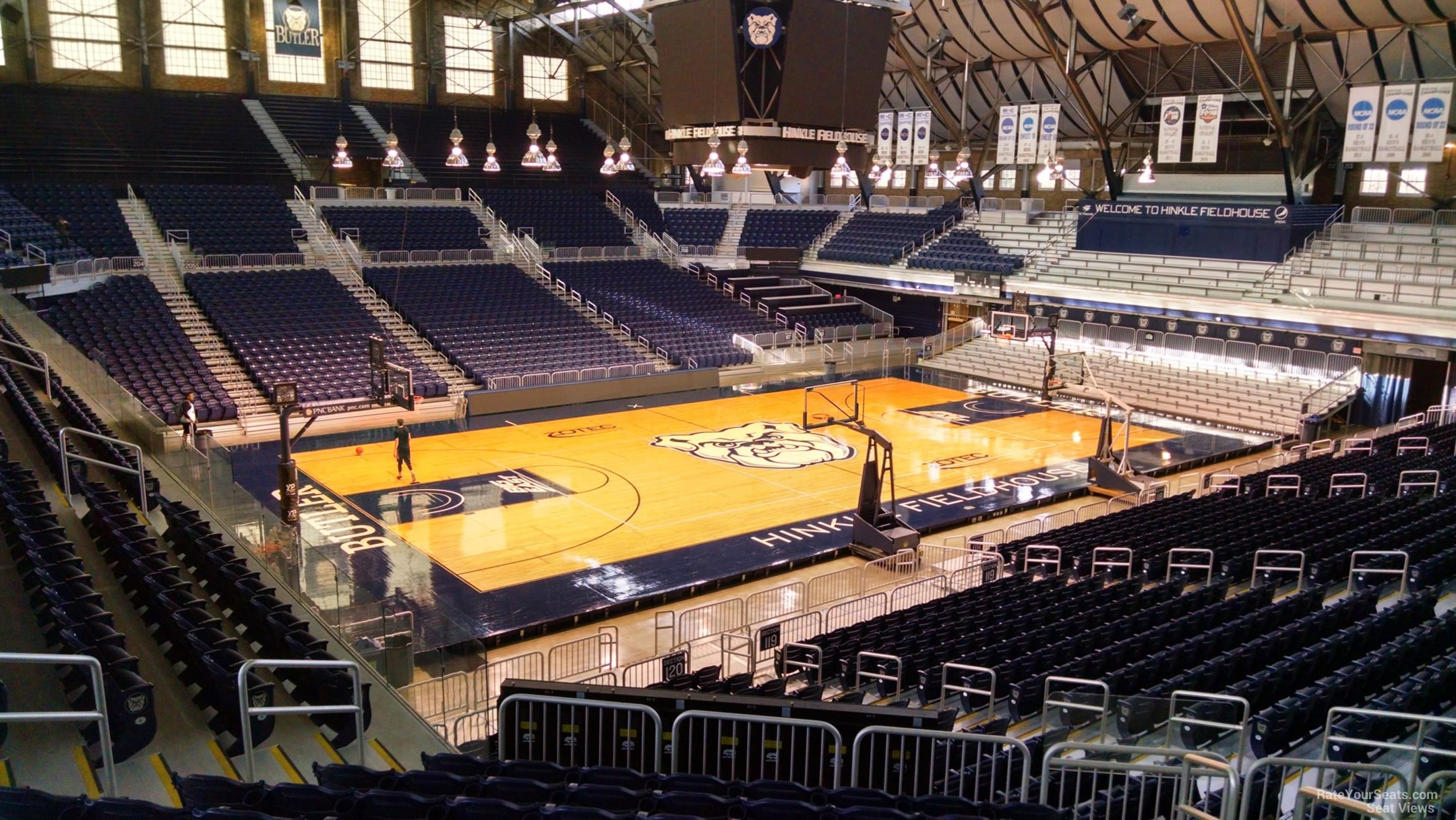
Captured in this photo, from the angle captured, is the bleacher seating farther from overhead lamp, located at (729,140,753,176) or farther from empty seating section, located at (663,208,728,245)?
empty seating section, located at (663,208,728,245)

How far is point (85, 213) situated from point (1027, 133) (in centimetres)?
3043

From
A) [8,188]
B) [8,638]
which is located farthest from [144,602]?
[8,188]

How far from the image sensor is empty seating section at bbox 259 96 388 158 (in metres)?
42.7

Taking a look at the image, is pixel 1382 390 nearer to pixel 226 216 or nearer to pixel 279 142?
pixel 226 216

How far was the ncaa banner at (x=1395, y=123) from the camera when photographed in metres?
28.0

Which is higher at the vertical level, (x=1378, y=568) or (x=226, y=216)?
(x=226, y=216)

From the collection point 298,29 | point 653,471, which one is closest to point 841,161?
point 653,471

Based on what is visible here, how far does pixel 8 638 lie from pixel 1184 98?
33.3 metres

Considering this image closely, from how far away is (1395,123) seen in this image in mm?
28328

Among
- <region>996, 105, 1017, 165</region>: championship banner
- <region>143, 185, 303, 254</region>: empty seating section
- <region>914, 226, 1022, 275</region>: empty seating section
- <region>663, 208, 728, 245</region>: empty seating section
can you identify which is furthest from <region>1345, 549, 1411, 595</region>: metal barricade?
<region>663, 208, 728, 245</region>: empty seating section

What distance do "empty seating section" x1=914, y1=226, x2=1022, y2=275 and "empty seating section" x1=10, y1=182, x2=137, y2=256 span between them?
92.9ft

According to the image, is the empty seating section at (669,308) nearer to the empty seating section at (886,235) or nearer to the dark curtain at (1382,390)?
the empty seating section at (886,235)

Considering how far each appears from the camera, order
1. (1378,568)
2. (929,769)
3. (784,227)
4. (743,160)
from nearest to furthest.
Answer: (929,769) < (743,160) < (1378,568) < (784,227)

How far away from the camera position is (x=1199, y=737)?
9.73 m
